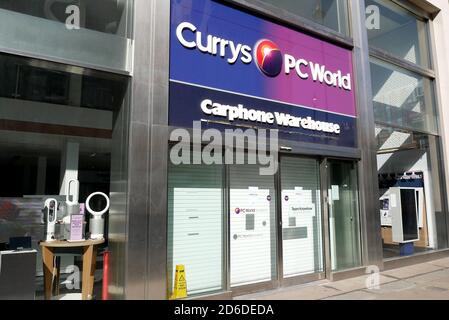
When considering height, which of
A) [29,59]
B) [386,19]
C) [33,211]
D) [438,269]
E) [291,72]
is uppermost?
[386,19]

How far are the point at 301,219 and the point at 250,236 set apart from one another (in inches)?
51.5

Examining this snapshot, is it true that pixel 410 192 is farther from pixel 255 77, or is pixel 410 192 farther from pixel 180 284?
pixel 180 284

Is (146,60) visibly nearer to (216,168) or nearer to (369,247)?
(216,168)

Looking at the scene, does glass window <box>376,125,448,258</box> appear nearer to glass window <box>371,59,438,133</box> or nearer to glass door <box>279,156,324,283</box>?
glass window <box>371,59,438,133</box>

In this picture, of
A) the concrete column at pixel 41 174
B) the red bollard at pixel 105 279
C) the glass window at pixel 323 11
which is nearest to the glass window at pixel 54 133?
the concrete column at pixel 41 174

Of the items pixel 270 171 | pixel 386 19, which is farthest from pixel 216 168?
pixel 386 19

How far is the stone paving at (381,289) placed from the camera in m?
6.14

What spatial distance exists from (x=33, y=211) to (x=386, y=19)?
33.3 feet

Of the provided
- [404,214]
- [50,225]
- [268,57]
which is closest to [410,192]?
[404,214]

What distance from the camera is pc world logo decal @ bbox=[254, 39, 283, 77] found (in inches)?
275

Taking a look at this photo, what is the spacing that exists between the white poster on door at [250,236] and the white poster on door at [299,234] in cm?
43

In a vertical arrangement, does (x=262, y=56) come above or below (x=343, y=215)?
above

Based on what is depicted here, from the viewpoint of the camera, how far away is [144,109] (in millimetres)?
5434

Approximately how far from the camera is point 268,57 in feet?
23.2
